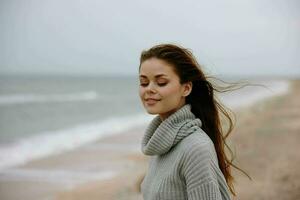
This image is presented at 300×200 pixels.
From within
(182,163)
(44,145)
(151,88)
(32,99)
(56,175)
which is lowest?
(32,99)

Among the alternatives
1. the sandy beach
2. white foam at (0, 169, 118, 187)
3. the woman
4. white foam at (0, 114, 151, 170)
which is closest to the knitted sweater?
the woman

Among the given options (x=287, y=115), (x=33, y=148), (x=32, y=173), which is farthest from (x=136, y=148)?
(x=287, y=115)

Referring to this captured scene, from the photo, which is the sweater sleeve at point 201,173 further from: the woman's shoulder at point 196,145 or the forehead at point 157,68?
the forehead at point 157,68

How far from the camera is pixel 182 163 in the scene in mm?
1179

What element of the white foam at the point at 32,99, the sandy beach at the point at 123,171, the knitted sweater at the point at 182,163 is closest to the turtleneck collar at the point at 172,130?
the knitted sweater at the point at 182,163

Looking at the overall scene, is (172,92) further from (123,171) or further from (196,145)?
(123,171)

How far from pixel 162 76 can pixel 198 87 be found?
6.3 inches

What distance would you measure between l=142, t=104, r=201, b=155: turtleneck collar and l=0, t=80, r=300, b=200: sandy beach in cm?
350

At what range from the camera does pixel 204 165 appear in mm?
1136

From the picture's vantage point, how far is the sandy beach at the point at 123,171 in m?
5.31

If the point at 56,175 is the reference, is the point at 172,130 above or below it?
above

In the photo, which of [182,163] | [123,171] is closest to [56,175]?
[123,171]

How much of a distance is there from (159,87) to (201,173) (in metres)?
0.24

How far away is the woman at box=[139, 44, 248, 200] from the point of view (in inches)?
45.3
